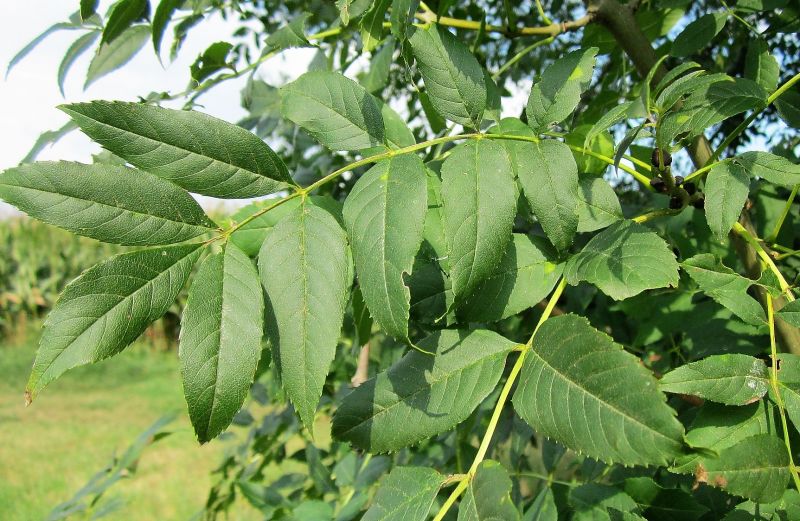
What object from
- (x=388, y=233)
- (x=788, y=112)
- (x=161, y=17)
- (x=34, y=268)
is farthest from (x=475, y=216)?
(x=34, y=268)

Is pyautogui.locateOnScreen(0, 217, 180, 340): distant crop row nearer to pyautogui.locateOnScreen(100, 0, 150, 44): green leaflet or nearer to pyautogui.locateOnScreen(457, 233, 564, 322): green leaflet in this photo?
pyautogui.locateOnScreen(100, 0, 150, 44): green leaflet

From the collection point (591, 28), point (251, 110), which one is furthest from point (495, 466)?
point (251, 110)

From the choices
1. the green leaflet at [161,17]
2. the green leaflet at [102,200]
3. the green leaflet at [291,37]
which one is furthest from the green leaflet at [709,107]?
the green leaflet at [161,17]

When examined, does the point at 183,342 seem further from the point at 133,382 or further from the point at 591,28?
the point at 133,382

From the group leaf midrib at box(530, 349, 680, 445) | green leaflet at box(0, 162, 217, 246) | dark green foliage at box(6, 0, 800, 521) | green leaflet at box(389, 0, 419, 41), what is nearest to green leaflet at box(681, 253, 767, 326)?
dark green foliage at box(6, 0, 800, 521)

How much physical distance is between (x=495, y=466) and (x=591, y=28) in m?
0.95

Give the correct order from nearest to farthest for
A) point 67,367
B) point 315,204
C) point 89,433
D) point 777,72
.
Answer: point 67,367, point 315,204, point 777,72, point 89,433

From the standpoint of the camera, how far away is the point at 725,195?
0.82m

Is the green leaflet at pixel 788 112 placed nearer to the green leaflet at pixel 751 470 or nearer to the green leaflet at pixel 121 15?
the green leaflet at pixel 751 470

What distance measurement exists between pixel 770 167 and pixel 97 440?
234 inches

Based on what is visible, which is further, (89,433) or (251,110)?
(89,433)

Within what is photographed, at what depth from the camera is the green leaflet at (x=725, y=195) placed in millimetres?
807

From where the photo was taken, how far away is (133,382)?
7.78m

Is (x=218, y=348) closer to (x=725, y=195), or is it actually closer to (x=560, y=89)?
(x=560, y=89)
